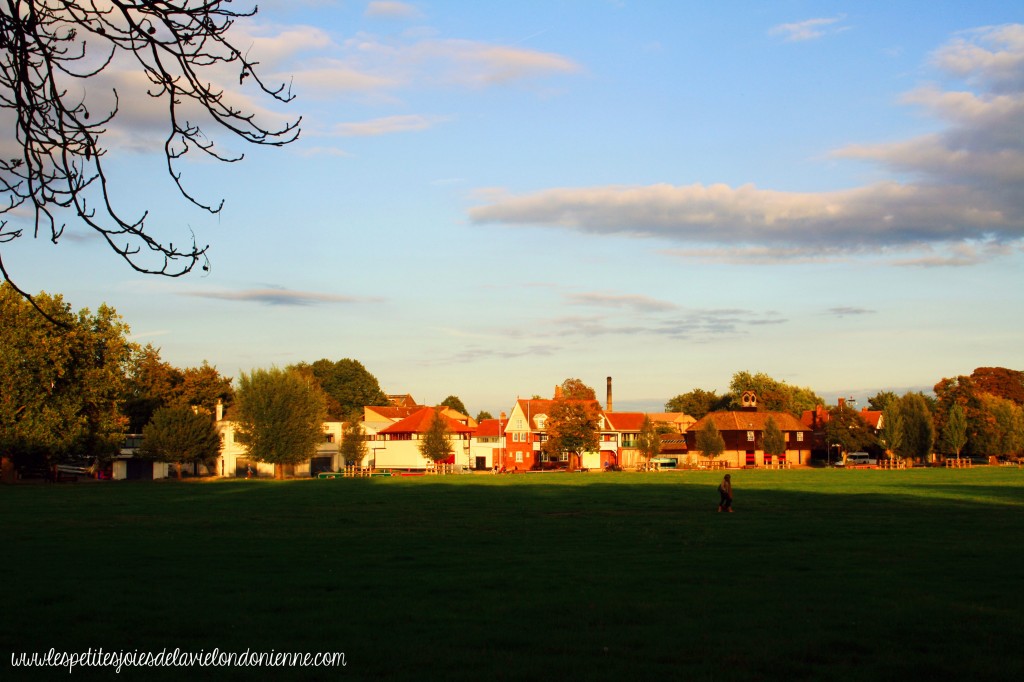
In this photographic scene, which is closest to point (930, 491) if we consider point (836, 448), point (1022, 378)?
point (836, 448)

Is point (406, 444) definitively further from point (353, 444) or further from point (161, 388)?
point (161, 388)

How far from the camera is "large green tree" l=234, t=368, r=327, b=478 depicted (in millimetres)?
84375

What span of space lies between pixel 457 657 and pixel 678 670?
8.41 ft

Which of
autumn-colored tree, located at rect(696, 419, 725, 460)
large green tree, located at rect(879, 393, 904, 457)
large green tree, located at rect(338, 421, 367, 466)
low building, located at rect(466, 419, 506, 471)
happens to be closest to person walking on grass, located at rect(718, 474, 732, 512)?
large green tree, located at rect(338, 421, 367, 466)

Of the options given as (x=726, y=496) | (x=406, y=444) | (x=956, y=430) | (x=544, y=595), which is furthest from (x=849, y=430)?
(x=544, y=595)

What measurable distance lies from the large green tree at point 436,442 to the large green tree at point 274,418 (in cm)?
1925

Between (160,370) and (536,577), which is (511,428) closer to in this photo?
(160,370)

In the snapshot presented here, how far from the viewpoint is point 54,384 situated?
6888 centimetres

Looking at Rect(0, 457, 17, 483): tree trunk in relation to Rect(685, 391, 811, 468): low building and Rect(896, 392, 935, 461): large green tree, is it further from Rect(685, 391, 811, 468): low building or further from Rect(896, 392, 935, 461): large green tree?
→ Rect(896, 392, 935, 461): large green tree

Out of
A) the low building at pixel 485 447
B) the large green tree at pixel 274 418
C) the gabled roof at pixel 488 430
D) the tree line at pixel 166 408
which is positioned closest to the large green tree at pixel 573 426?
the tree line at pixel 166 408

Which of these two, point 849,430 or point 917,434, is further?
point 849,430

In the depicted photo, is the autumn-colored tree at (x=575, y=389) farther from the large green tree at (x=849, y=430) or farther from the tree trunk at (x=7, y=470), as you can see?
the tree trunk at (x=7, y=470)

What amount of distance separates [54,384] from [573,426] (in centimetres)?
5258

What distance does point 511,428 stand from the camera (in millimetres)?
129250
